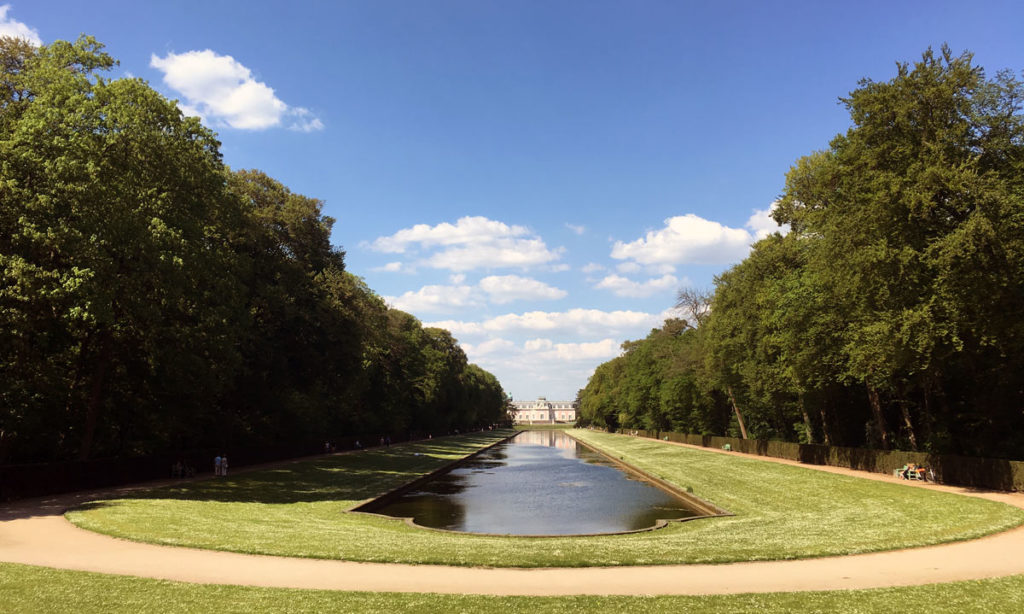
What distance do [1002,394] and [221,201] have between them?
125ft

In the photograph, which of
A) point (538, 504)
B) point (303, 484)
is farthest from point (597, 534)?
point (303, 484)

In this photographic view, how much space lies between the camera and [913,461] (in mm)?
28516

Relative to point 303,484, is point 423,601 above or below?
above

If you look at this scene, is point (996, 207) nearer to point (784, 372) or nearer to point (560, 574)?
point (784, 372)

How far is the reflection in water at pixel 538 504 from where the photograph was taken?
21000 millimetres

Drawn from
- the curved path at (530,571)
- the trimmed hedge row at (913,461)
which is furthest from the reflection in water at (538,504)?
the trimmed hedge row at (913,461)

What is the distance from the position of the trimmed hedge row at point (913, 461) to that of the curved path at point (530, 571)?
465 inches

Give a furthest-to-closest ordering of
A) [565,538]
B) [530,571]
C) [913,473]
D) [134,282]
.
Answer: [913,473] → [134,282] → [565,538] → [530,571]

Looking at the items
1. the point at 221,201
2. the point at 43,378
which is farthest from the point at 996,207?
the point at 43,378

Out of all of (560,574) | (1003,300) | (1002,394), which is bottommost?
(560,574)

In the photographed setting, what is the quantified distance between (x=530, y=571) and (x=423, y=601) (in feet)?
10.3

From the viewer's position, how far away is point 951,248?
2233cm

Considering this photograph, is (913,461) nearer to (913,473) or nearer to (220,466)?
(913,473)

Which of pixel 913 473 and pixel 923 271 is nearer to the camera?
pixel 923 271
